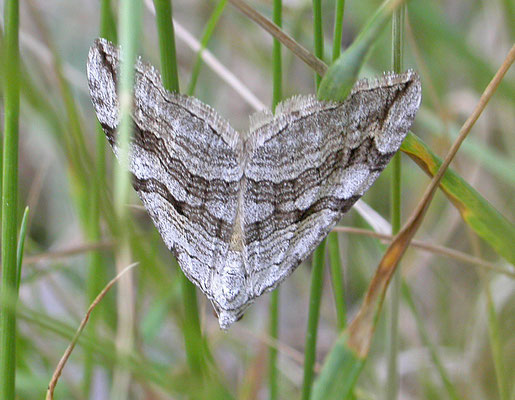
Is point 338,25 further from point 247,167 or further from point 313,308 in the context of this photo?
point 313,308

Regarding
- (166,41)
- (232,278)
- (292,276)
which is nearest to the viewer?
(166,41)

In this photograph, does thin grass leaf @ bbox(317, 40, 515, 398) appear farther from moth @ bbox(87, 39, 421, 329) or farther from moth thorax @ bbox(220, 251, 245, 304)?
moth thorax @ bbox(220, 251, 245, 304)

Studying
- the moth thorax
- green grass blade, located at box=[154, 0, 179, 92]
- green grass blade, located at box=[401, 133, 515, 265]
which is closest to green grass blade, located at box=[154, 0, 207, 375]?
green grass blade, located at box=[154, 0, 179, 92]

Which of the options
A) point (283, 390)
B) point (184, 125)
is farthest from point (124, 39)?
point (283, 390)

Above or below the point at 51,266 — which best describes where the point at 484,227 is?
below

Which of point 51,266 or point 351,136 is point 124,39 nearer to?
point 351,136

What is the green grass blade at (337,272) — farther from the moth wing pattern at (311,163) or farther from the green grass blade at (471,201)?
the green grass blade at (471,201)

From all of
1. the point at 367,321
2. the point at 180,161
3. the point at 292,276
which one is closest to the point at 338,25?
the point at 180,161
